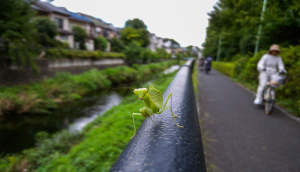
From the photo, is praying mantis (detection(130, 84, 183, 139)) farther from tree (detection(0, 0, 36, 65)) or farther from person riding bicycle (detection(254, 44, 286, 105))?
tree (detection(0, 0, 36, 65))

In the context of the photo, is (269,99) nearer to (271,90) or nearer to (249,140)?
(271,90)

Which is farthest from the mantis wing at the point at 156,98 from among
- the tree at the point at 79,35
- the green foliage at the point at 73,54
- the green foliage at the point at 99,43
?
the green foliage at the point at 99,43

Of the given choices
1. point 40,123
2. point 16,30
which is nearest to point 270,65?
point 40,123

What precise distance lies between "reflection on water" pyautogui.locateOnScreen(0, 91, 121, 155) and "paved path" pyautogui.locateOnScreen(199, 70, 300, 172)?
5.71 meters

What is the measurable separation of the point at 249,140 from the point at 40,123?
8490 mm

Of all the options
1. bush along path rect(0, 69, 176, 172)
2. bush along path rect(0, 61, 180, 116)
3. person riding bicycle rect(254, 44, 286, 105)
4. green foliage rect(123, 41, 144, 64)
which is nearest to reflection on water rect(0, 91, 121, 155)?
bush along path rect(0, 61, 180, 116)

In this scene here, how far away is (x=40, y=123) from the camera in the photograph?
8.23 m

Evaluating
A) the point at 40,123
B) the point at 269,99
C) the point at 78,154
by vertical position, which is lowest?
the point at 40,123

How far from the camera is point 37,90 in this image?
11.4 metres

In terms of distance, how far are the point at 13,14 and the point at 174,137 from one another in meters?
12.5

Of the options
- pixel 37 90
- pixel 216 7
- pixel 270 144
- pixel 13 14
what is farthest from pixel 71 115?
pixel 216 7

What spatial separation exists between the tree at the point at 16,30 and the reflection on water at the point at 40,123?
3965mm

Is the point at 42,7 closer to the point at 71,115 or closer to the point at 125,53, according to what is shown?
the point at 125,53

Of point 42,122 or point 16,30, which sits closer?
point 42,122
